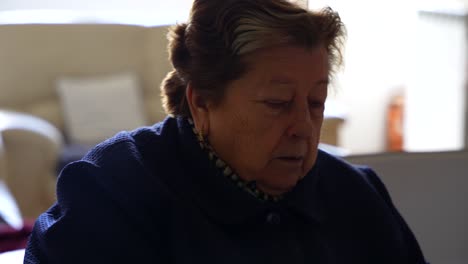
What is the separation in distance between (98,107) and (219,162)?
9.55 feet

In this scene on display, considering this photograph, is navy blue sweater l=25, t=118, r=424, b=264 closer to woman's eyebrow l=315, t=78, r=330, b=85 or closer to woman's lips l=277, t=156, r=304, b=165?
woman's lips l=277, t=156, r=304, b=165

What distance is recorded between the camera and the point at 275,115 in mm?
1052

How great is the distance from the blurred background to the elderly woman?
0.98m

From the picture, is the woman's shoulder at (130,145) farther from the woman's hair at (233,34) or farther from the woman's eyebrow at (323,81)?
the woman's eyebrow at (323,81)

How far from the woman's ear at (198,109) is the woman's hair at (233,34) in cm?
1

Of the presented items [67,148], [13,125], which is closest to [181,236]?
[13,125]

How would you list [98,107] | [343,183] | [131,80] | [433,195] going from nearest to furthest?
[343,183]
[433,195]
[98,107]
[131,80]

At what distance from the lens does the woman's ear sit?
1099mm

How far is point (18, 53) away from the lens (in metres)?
3.98

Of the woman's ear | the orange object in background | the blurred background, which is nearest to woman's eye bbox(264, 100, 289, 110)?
the woman's ear

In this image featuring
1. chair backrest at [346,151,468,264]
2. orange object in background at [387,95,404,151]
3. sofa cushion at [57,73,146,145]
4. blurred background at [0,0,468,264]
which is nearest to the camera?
chair backrest at [346,151,468,264]

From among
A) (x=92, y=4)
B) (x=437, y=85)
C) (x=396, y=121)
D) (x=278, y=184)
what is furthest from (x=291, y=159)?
(x=396, y=121)

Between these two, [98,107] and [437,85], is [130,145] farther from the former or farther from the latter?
[437,85]

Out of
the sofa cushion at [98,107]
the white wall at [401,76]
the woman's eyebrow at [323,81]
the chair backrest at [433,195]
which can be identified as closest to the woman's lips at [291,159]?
the woman's eyebrow at [323,81]
